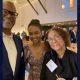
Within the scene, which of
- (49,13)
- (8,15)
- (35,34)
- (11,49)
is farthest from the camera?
(49,13)

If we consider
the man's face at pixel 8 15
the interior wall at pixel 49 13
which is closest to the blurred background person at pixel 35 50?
the man's face at pixel 8 15

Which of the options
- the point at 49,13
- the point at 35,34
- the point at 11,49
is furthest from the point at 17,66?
the point at 49,13

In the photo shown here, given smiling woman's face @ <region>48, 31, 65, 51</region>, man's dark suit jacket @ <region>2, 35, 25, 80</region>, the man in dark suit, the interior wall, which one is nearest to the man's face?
the man in dark suit

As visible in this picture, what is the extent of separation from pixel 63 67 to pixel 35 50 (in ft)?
1.21

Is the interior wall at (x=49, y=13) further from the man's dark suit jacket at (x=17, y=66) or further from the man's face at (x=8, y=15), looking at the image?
the man's face at (x=8, y=15)

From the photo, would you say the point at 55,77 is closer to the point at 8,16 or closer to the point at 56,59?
the point at 56,59

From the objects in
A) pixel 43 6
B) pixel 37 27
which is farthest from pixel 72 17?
pixel 37 27

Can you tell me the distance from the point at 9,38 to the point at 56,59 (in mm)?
336

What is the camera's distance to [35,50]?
5.88ft

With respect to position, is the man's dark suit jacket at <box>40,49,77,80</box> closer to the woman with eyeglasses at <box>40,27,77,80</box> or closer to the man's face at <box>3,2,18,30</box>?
the woman with eyeglasses at <box>40,27,77,80</box>

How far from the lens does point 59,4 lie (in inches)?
283

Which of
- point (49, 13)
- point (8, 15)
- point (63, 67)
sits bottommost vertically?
point (63, 67)

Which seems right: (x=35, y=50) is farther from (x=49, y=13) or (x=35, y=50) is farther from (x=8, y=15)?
(x=49, y=13)

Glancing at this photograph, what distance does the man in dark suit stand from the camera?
1.27 metres
